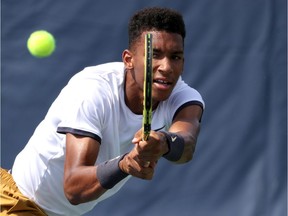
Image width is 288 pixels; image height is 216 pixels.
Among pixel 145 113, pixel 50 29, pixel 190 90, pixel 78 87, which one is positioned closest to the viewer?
pixel 145 113

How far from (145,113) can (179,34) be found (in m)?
0.78

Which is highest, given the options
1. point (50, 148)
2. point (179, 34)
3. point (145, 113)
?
point (179, 34)

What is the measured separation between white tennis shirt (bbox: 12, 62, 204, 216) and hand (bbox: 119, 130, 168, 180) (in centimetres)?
48

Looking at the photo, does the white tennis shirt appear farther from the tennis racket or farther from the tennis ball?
the tennis ball

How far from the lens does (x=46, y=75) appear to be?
5.34 m

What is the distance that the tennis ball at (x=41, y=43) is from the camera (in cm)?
473

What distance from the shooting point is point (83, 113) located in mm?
3213

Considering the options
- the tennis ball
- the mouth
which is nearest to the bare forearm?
the mouth

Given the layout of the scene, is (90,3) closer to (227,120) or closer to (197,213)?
(227,120)

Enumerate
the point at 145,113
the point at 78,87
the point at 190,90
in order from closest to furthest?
the point at 145,113 → the point at 78,87 → the point at 190,90

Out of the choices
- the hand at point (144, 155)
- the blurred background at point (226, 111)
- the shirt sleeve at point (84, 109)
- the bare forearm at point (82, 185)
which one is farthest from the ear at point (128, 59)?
the blurred background at point (226, 111)

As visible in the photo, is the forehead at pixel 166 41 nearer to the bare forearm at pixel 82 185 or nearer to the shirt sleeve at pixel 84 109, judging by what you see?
the shirt sleeve at pixel 84 109

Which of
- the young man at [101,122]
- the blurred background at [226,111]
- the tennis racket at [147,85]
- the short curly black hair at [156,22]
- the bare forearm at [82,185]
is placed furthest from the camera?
the blurred background at [226,111]

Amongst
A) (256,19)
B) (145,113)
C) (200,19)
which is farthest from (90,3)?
(145,113)
